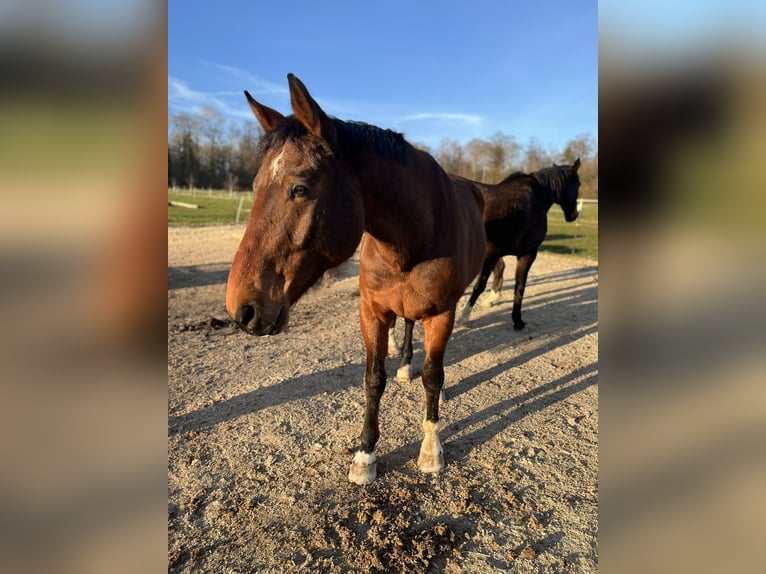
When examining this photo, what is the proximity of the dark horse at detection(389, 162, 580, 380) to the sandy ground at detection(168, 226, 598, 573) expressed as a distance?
102 cm

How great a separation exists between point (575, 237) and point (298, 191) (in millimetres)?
13017

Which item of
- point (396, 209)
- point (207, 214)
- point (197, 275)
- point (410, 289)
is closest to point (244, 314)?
point (396, 209)

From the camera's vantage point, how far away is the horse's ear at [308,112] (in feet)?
5.15

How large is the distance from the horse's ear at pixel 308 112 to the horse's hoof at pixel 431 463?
217cm

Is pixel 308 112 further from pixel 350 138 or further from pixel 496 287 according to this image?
pixel 496 287

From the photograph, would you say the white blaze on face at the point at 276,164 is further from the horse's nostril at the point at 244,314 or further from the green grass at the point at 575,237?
the green grass at the point at 575,237

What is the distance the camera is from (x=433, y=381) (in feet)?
9.33

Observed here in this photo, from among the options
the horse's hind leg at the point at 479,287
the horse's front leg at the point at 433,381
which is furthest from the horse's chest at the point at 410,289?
the horse's hind leg at the point at 479,287
